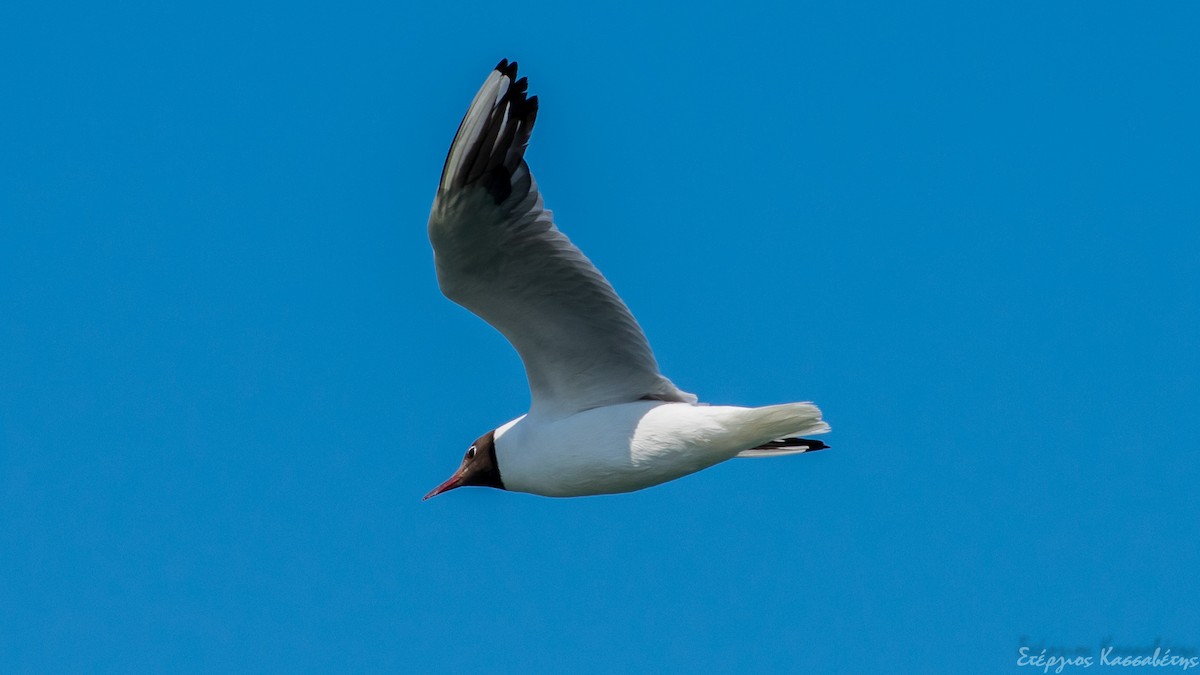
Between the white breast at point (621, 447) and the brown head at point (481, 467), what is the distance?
27 cm

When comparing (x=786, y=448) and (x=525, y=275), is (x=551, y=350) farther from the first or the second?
(x=786, y=448)

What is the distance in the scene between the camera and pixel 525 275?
9703mm

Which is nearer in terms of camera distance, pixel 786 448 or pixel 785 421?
pixel 785 421

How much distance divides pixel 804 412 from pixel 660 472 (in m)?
1.02

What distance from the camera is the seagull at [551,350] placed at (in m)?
9.23

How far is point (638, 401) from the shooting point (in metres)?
10.4

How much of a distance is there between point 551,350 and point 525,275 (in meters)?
0.72

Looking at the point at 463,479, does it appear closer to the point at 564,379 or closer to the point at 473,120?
the point at 564,379

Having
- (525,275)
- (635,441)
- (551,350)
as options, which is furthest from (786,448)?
(525,275)

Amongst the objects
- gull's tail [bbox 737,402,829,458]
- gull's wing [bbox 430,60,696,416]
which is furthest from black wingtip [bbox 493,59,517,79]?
gull's tail [bbox 737,402,829,458]

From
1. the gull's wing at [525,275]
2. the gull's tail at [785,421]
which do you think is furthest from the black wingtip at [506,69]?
the gull's tail at [785,421]

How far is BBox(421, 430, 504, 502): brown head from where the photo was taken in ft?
35.3

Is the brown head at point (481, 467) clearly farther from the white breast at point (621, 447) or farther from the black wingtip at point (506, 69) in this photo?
the black wingtip at point (506, 69)

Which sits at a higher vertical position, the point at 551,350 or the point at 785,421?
the point at 551,350
